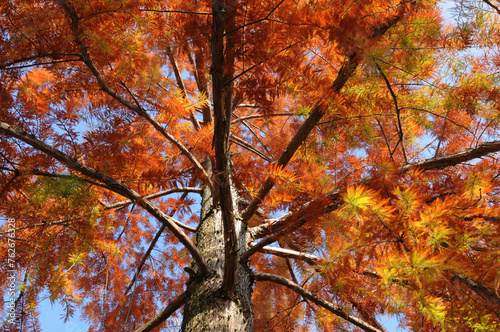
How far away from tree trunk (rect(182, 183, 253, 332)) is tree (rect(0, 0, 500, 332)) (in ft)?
0.04

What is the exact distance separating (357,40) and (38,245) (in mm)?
2319

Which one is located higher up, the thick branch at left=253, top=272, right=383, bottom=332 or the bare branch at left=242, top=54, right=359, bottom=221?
the bare branch at left=242, top=54, right=359, bottom=221

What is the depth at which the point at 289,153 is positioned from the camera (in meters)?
1.84

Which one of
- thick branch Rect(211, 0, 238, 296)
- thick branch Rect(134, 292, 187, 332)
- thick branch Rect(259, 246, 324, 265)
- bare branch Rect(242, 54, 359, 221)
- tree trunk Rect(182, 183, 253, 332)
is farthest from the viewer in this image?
thick branch Rect(259, 246, 324, 265)

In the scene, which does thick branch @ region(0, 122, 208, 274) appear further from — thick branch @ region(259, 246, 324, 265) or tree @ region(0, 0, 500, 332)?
thick branch @ region(259, 246, 324, 265)

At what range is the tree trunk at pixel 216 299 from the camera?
168 centimetres

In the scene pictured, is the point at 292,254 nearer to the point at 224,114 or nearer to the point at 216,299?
the point at 216,299

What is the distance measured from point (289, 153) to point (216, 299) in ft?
3.33

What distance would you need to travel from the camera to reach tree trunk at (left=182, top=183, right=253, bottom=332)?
1.68 m

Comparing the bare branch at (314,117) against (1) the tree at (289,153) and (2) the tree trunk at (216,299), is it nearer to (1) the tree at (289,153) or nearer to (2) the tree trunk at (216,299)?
(1) the tree at (289,153)

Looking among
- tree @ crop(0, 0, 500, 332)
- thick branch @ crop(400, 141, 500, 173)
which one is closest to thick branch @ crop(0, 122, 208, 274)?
tree @ crop(0, 0, 500, 332)

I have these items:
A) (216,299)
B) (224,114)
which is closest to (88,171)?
(224,114)

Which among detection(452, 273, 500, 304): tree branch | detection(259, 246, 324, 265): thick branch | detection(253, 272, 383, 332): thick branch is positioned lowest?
detection(452, 273, 500, 304): tree branch


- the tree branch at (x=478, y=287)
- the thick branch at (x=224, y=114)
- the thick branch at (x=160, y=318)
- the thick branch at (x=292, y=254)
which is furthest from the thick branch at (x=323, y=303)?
the tree branch at (x=478, y=287)
